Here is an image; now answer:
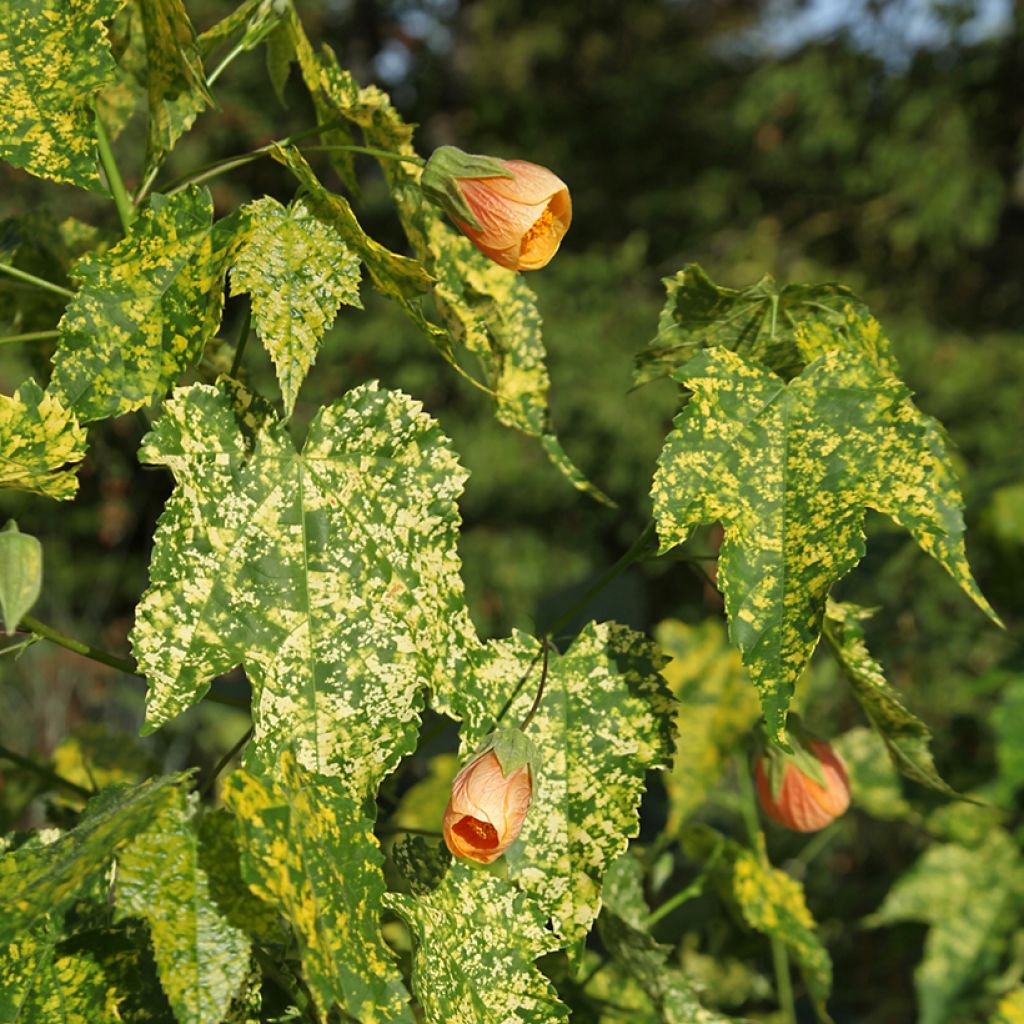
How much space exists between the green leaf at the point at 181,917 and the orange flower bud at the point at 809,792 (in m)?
0.32

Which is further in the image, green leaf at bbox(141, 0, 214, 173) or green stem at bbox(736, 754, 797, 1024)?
green stem at bbox(736, 754, 797, 1024)

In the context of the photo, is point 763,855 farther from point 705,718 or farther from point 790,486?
point 790,486

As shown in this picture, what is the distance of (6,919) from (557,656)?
0.74 feet

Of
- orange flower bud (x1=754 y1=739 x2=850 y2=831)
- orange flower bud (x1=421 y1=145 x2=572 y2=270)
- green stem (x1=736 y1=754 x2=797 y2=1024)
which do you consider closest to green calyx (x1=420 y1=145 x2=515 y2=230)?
orange flower bud (x1=421 y1=145 x2=572 y2=270)

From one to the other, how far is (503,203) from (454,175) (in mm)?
33

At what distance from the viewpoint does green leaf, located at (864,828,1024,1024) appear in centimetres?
87

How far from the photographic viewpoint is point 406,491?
42 centimetres

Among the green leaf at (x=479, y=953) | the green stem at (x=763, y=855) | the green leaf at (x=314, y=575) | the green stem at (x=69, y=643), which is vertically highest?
the green leaf at (x=314, y=575)

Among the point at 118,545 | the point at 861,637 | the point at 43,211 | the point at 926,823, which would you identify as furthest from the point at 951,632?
the point at 118,545

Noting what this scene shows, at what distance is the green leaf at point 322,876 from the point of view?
0.34m

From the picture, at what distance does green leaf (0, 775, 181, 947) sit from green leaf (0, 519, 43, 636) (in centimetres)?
8

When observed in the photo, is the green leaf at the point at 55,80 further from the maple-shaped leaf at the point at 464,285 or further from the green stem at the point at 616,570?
the green stem at the point at 616,570

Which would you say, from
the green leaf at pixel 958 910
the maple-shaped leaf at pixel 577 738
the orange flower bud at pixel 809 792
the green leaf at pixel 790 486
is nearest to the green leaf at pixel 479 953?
the maple-shaped leaf at pixel 577 738

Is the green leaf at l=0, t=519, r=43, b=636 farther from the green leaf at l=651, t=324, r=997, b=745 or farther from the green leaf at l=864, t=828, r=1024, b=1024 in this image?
the green leaf at l=864, t=828, r=1024, b=1024
